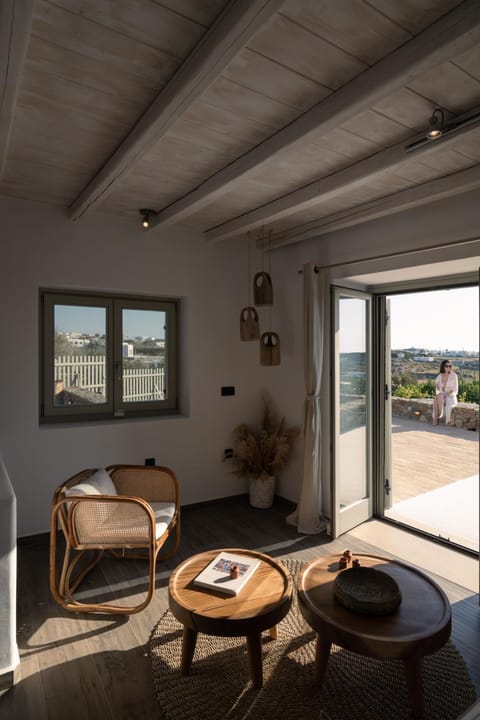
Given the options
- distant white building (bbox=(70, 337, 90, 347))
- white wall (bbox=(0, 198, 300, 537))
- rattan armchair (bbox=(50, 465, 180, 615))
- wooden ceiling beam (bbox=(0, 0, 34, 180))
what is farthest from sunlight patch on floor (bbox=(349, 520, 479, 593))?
wooden ceiling beam (bbox=(0, 0, 34, 180))

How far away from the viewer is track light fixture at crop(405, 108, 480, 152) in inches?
74.7

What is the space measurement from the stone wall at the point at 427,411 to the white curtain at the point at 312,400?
256cm

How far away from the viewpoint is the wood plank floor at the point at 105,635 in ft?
6.24

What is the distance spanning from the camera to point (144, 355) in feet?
13.4

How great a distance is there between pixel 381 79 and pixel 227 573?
2230mm

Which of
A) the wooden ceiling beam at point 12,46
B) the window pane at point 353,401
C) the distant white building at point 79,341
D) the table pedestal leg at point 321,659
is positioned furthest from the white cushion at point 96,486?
the wooden ceiling beam at point 12,46

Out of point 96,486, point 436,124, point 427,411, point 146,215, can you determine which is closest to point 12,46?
point 436,124

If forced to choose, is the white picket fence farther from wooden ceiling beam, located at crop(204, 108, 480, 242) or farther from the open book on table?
the open book on table

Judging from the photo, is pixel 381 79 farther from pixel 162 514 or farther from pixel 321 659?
pixel 162 514

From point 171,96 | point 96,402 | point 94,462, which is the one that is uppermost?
point 171,96

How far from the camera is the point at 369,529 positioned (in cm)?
378

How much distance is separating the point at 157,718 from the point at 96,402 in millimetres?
2481

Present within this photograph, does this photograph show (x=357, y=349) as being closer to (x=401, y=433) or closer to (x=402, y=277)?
(x=402, y=277)

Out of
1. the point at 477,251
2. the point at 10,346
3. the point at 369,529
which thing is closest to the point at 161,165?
the point at 10,346
